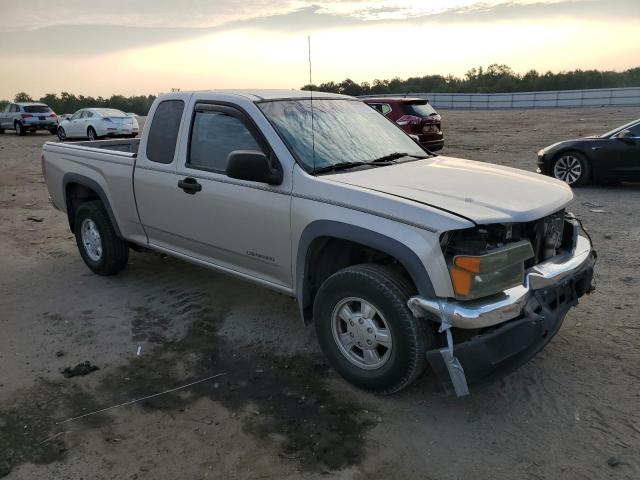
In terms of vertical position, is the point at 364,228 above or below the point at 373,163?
below

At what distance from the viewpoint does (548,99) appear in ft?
121

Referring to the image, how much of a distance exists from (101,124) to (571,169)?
17.5 metres

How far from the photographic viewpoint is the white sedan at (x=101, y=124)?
21.3 m

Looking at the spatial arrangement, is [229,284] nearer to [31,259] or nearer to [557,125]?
[31,259]

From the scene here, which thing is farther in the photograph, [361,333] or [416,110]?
[416,110]

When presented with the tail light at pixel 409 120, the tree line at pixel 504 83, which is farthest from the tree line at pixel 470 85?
the tail light at pixel 409 120

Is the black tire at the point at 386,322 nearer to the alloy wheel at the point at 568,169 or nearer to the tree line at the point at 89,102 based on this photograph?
the alloy wheel at the point at 568,169

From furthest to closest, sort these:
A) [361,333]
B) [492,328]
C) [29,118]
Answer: [29,118] → [361,333] → [492,328]

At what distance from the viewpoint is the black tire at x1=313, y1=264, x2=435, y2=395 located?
3129 millimetres

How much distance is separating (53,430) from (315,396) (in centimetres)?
156

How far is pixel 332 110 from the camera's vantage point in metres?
4.48

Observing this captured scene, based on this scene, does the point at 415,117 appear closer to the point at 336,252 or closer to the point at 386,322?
the point at 336,252

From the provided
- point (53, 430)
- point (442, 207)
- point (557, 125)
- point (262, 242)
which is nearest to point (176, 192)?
point (262, 242)

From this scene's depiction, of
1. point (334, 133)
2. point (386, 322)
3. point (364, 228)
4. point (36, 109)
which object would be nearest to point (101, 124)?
point (36, 109)
